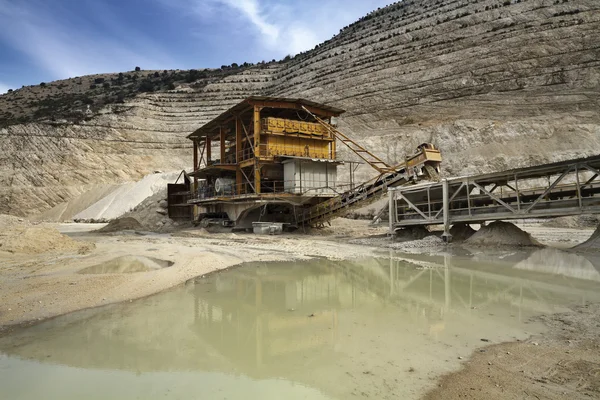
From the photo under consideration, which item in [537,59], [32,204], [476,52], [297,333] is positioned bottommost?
[297,333]

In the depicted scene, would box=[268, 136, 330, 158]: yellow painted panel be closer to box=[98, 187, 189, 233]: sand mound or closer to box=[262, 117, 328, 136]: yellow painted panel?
box=[262, 117, 328, 136]: yellow painted panel

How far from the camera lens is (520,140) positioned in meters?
31.8

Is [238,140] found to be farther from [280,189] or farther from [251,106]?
[280,189]

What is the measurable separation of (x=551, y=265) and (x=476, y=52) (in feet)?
156

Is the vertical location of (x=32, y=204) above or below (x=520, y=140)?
below

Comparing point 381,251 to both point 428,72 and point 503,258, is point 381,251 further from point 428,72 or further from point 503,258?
point 428,72

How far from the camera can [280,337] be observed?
528 centimetres

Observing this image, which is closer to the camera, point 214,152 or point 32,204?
point 32,204

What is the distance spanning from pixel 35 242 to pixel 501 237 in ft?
61.6

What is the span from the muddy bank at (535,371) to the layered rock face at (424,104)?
29.5 m

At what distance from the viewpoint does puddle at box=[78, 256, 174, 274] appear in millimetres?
10070

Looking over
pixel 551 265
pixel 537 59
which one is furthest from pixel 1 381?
pixel 537 59

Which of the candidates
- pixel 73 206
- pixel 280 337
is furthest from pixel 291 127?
pixel 73 206

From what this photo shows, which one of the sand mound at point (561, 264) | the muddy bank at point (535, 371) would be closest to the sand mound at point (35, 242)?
the muddy bank at point (535, 371)
